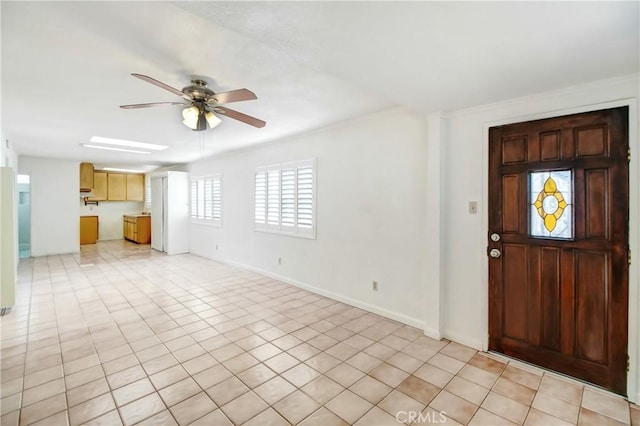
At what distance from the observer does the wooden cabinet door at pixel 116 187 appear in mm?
9961

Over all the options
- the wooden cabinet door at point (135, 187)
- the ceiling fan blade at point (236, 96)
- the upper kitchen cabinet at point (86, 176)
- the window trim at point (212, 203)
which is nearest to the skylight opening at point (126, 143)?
the window trim at point (212, 203)

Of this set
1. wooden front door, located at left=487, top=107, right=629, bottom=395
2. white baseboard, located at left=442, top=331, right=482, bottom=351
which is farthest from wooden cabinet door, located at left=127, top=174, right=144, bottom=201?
wooden front door, located at left=487, top=107, right=629, bottom=395

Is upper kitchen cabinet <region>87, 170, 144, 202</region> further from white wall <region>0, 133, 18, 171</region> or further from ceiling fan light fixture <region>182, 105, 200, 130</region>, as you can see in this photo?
ceiling fan light fixture <region>182, 105, 200, 130</region>

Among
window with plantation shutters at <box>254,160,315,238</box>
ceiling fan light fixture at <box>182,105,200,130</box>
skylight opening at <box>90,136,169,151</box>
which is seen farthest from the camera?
skylight opening at <box>90,136,169,151</box>

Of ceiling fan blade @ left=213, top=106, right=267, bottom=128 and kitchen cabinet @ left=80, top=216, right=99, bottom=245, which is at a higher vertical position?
ceiling fan blade @ left=213, top=106, right=267, bottom=128

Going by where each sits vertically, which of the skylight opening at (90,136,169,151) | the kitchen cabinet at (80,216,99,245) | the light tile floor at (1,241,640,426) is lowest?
the light tile floor at (1,241,640,426)

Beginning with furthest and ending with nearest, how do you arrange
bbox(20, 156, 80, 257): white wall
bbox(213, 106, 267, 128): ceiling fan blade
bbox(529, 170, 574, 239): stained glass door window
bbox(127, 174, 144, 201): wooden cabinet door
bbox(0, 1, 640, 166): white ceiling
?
1. bbox(127, 174, 144, 201): wooden cabinet door
2. bbox(20, 156, 80, 257): white wall
3. bbox(213, 106, 267, 128): ceiling fan blade
4. bbox(529, 170, 574, 239): stained glass door window
5. bbox(0, 1, 640, 166): white ceiling

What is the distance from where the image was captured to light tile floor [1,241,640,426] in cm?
193

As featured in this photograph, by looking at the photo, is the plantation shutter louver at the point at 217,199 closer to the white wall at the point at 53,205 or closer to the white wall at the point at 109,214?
the white wall at the point at 53,205

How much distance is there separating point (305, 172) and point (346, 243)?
4.50ft

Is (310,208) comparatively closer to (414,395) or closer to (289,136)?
(289,136)

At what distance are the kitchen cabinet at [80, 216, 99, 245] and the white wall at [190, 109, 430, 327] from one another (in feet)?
25.4

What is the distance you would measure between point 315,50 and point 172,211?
23.3 ft

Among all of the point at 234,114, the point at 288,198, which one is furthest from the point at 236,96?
the point at 288,198
